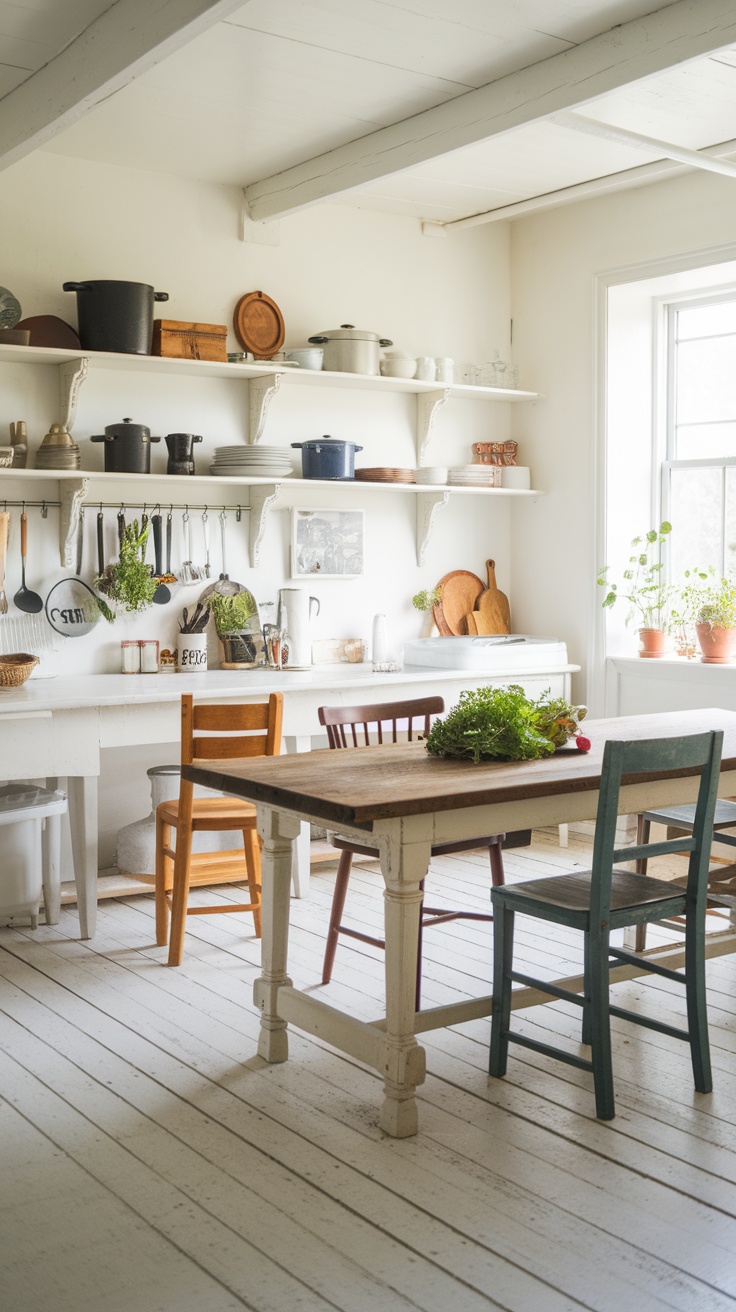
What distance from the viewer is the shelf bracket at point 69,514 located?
16.5 ft

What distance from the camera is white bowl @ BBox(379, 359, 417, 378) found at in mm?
5840

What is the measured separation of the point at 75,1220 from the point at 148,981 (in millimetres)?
1513

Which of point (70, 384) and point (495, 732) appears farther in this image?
point (70, 384)

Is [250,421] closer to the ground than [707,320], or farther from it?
closer to the ground

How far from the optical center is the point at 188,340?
5.19 meters

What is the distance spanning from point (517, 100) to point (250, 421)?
6.19 feet

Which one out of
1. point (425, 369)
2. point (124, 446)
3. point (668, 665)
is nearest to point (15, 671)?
point (124, 446)

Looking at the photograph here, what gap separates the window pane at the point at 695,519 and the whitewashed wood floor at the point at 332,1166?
2.49 m

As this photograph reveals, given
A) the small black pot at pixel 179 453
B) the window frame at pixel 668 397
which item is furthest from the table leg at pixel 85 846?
the window frame at pixel 668 397

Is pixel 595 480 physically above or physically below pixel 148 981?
above

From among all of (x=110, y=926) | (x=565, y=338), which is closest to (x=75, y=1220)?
(x=110, y=926)

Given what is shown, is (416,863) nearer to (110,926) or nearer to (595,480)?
(110,926)

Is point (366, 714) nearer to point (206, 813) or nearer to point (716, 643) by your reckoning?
point (206, 813)

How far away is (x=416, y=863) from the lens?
2855 millimetres
